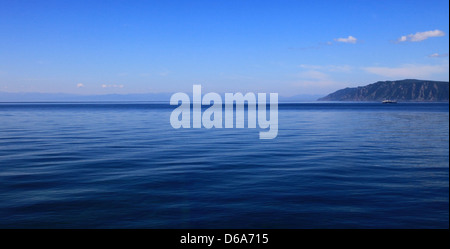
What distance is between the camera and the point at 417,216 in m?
11.3

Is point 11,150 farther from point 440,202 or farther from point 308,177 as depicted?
point 440,202

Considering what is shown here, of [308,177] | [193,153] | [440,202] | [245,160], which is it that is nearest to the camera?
[440,202]

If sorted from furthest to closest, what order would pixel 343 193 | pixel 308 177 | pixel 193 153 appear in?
pixel 193 153, pixel 308 177, pixel 343 193

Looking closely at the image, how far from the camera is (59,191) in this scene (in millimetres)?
14125

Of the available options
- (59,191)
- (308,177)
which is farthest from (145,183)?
(308,177)

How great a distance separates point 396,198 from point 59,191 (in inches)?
522

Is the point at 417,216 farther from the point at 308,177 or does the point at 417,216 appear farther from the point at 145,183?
the point at 145,183

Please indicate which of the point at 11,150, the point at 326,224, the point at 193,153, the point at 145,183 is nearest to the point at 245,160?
the point at 193,153

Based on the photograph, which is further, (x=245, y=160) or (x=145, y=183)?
(x=245, y=160)

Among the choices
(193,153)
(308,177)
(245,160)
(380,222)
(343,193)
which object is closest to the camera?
(380,222)

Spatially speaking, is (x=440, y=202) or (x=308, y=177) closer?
(x=440, y=202)
